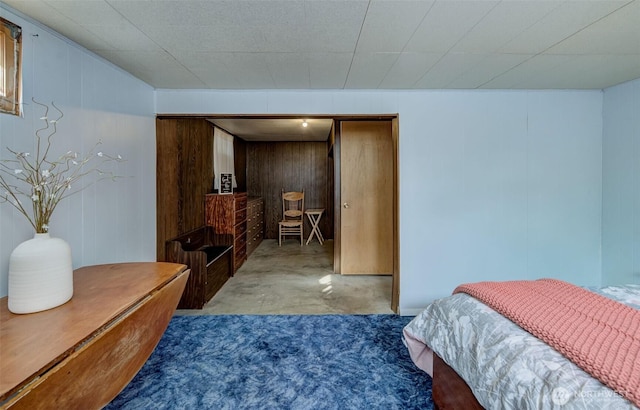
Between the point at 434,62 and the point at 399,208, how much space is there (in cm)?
121

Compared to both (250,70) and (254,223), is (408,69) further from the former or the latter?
(254,223)

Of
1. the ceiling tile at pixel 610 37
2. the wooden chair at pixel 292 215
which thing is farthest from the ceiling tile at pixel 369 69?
the wooden chair at pixel 292 215

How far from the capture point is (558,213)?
2.64 m

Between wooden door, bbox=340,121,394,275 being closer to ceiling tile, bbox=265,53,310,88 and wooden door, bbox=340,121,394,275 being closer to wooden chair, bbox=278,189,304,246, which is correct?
ceiling tile, bbox=265,53,310,88

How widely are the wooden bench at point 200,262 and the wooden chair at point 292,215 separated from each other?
2092 mm

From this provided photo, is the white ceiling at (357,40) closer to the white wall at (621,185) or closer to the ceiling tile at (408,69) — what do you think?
the ceiling tile at (408,69)

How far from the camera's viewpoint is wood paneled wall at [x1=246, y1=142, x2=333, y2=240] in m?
6.33

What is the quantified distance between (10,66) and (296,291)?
2.76m

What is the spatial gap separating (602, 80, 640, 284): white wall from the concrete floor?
208cm

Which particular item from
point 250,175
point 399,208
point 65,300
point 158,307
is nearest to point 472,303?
point 399,208

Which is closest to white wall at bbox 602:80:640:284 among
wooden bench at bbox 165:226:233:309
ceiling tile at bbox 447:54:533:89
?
ceiling tile at bbox 447:54:533:89

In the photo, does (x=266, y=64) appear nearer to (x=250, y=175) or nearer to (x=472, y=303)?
(x=472, y=303)

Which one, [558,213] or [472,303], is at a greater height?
[558,213]

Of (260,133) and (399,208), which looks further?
(260,133)
